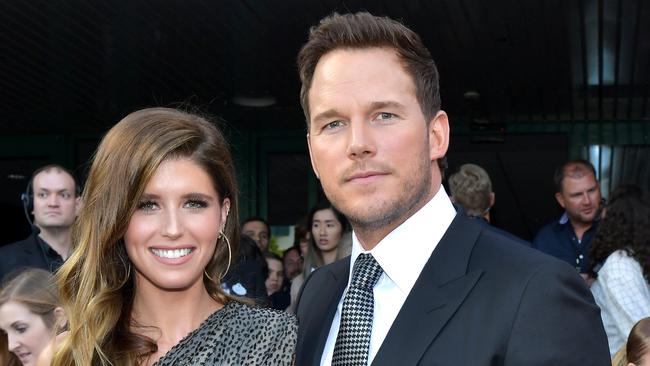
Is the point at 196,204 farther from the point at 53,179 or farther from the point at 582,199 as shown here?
the point at 582,199

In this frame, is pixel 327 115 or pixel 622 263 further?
pixel 622 263

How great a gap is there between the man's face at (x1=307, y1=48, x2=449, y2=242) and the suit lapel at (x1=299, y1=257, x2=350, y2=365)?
0.34 m

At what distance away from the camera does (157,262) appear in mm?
2666

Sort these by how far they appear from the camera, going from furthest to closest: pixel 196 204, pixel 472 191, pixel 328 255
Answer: pixel 328 255
pixel 472 191
pixel 196 204

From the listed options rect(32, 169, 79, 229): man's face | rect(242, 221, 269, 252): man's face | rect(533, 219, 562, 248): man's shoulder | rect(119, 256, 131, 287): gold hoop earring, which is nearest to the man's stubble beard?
rect(119, 256, 131, 287): gold hoop earring

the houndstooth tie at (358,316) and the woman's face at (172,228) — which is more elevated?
the woman's face at (172,228)

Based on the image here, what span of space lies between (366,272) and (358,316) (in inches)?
4.7

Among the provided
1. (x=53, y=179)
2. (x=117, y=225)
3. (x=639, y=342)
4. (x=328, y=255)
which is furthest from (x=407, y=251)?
(x=328, y=255)

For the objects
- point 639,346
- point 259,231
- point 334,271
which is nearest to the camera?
point 334,271

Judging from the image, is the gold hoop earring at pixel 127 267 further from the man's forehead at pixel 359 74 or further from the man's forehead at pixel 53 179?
the man's forehead at pixel 53 179

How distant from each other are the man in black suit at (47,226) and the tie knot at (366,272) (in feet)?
12.4

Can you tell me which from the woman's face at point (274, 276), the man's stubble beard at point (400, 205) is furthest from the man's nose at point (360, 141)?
the woman's face at point (274, 276)

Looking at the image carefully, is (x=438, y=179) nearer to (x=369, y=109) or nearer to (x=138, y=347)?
(x=369, y=109)

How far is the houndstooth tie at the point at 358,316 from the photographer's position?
2281 millimetres
